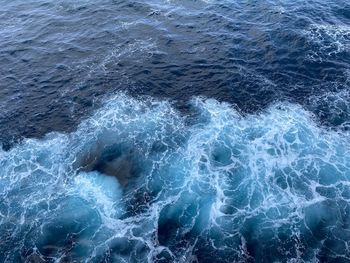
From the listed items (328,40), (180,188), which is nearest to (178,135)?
(180,188)

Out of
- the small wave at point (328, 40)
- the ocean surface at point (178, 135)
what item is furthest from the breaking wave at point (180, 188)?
the small wave at point (328, 40)

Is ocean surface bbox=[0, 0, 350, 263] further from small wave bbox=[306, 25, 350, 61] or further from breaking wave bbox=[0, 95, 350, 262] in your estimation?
small wave bbox=[306, 25, 350, 61]

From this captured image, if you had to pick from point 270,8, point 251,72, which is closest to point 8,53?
point 251,72

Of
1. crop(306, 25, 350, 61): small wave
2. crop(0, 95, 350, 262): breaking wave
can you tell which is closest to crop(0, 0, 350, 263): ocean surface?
crop(0, 95, 350, 262): breaking wave

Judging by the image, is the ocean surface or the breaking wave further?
the ocean surface

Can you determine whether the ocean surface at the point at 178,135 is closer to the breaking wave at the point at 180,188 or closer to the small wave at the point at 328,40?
the breaking wave at the point at 180,188
